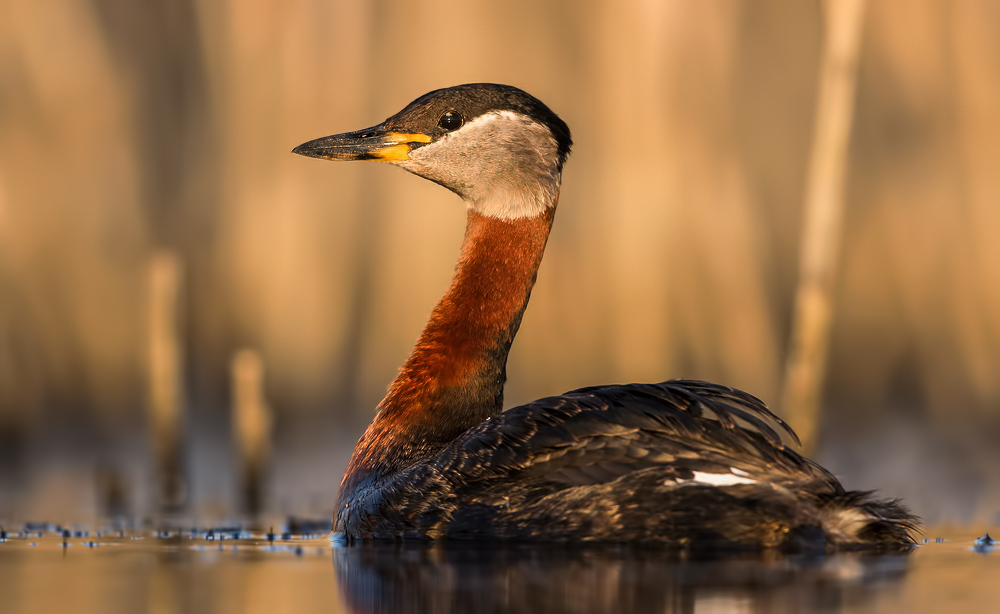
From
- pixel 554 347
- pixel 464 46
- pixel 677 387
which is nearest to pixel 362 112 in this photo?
pixel 464 46

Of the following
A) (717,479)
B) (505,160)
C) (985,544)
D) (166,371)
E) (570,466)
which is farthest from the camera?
(166,371)

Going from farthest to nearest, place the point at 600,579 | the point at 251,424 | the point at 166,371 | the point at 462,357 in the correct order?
the point at 166,371, the point at 251,424, the point at 462,357, the point at 600,579

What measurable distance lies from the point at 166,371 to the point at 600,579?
5.23 meters

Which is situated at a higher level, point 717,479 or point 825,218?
point 825,218

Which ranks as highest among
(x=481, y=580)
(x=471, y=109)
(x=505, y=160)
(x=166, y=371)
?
(x=471, y=109)

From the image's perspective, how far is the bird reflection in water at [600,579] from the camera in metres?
4.05

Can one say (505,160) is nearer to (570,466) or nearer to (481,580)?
(570,466)

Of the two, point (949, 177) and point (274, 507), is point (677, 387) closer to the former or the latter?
point (274, 507)

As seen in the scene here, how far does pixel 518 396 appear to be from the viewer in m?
10.3

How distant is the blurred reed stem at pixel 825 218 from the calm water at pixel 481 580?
2.95m

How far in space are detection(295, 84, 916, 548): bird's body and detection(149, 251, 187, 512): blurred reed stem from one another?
280 cm

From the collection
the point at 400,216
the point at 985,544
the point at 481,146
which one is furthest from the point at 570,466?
the point at 400,216

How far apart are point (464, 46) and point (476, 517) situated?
5.17 metres

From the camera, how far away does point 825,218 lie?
29.1ft
